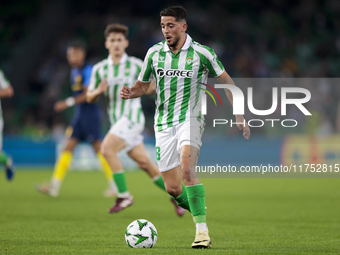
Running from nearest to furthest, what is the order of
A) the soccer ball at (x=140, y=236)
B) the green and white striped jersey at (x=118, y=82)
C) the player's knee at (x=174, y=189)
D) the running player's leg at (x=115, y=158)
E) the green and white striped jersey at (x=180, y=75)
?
1. the soccer ball at (x=140, y=236)
2. the green and white striped jersey at (x=180, y=75)
3. the player's knee at (x=174, y=189)
4. the running player's leg at (x=115, y=158)
5. the green and white striped jersey at (x=118, y=82)

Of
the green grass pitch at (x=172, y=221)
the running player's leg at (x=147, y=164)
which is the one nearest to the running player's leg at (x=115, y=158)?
the running player's leg at (x=147, y=164)

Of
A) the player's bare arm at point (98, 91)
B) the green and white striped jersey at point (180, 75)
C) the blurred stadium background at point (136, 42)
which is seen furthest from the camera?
the blurred stadium background at point (136, 42)

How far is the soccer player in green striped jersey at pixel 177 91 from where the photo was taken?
465cm

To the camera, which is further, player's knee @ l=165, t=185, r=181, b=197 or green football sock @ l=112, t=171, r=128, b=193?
green football sock @ l=112, t=171, r=128, b=193

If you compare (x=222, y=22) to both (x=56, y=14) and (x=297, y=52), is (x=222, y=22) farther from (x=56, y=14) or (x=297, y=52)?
(x=56, y=14)

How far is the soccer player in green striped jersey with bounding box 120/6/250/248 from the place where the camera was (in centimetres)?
465

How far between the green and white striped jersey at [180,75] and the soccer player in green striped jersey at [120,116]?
6.62 ft

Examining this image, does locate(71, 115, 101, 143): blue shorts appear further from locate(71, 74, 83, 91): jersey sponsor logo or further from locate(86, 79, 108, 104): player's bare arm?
locate(86, 79, 108, 104): player's bare arm

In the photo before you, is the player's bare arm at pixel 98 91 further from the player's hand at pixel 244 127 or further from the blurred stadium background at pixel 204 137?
the player's hand at pixel 244 127

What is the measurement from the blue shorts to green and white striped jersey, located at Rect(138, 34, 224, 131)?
465cm

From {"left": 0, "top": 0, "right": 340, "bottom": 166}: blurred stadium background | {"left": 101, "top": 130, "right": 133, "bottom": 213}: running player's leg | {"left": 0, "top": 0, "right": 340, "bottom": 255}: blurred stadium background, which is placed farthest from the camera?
{"left": 0, "top": 0, "right": 340, "bottom": 166}: blurred stadium background

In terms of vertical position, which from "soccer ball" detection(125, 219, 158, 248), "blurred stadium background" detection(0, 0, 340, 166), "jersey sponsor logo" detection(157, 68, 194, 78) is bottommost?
"soccer ball" detection(125, 219, 158, 248)

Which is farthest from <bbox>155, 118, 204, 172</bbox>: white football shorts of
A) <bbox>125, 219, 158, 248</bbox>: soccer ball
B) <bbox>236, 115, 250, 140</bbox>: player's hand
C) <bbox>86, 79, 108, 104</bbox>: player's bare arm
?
<bbox>86, 79, 108, 104</bbox>: player's bare arm

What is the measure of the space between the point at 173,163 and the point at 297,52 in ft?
50.3
